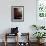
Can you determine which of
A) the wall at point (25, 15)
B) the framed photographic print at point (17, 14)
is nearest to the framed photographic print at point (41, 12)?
the wall at point (25, 15)

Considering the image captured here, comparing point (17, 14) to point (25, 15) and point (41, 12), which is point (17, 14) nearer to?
point (25, 15)

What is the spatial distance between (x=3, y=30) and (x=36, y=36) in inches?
57.3

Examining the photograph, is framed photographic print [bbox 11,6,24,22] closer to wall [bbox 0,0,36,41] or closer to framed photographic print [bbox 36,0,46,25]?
wall [bbox 0,0,36,41]

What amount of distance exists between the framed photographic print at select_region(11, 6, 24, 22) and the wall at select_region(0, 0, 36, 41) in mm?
130

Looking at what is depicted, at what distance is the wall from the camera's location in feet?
22.9

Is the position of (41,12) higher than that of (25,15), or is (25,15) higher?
(41,12)

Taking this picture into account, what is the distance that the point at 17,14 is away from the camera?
7023 mm

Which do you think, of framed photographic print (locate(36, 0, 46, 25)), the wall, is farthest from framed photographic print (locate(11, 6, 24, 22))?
framed photographic print (locate(36, 0, 46, 25))

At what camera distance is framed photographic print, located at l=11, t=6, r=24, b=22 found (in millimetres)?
6996

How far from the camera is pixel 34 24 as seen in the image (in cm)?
705

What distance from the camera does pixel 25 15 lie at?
703 centimetres

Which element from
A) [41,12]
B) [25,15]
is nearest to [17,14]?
[25,15]

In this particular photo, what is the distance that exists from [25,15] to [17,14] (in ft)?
1.15

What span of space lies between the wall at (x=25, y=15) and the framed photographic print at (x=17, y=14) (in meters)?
0.13
